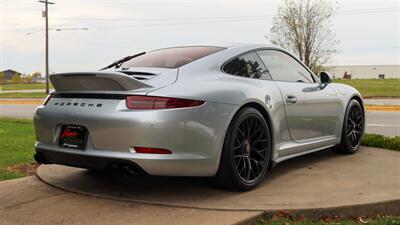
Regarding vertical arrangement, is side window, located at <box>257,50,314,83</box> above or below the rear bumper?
above

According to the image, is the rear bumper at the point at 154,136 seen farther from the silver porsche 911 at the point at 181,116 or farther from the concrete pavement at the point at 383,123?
the concrete pavement at the point at 383,123

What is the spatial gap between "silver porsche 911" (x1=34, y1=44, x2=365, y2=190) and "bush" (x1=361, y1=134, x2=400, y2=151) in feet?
6.12

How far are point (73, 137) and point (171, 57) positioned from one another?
3.81ft

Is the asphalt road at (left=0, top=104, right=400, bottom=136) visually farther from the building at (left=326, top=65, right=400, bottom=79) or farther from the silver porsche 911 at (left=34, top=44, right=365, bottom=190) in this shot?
the building at (left=326, top=65, right=400, bottom=79)

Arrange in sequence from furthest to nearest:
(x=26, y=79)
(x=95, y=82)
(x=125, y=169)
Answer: (x=26, y=79), (x=95, y=82), (x=125, y=169)

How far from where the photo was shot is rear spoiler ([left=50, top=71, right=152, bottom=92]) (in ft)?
12.1

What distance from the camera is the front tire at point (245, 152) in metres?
3.94

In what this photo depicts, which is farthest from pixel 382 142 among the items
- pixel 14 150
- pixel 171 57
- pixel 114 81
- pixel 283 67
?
pixel 14 150

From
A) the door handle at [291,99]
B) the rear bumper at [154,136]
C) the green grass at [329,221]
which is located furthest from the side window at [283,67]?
the green grass at [329,221]

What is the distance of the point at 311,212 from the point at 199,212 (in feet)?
2.67

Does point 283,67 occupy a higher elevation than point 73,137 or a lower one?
higher

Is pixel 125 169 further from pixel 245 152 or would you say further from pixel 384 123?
pixel 384 123

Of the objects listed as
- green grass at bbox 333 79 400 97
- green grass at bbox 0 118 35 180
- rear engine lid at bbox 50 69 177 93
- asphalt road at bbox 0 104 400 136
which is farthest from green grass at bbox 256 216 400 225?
green grass at bbox 333 79 400 97

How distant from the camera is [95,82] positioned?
3.82 meters
